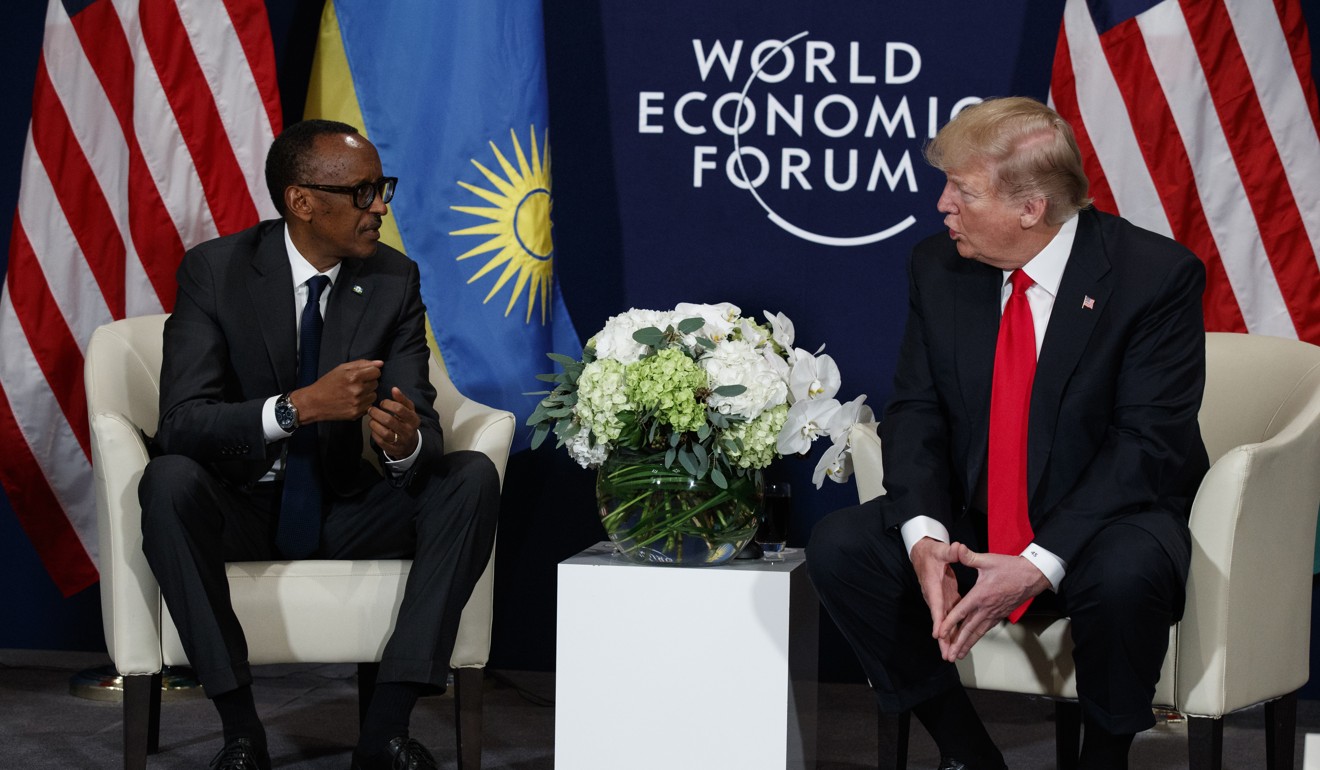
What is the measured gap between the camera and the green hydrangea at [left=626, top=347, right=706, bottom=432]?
2604 mm

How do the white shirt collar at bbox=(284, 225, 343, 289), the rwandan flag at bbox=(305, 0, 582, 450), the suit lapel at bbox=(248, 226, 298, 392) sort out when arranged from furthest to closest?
the rwandan flag at bbox=(305, 0, 582, 450), the white shirt collar at bbox=(284, 225, 343, 289), the suit lapel at bbox=(248, 226, 298, 392)

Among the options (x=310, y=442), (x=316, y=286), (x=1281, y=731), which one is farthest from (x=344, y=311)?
(x=1281, y=731)

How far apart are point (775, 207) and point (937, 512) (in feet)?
5.04

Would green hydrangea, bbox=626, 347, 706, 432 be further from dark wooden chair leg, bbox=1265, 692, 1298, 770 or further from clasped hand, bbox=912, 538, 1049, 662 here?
dark wooden chair leg, bbox=1265, 692, 1298, 770

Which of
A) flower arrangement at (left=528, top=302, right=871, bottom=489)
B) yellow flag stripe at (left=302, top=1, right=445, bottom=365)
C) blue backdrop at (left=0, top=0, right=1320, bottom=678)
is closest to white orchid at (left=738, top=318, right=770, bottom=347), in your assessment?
flower arrangement at (left=528, top=302, right=871, bottom=489)

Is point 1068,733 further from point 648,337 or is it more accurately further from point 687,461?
point 648,337

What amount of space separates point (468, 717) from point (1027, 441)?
1.23 metres

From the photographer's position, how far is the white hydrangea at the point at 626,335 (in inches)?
105

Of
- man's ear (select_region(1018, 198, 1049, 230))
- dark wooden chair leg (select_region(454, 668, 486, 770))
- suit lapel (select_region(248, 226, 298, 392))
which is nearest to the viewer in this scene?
man's ear (select_region(1018, 198, 1049, 230))

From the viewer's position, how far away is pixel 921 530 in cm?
246

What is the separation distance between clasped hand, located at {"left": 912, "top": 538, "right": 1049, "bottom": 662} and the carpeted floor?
0.93m

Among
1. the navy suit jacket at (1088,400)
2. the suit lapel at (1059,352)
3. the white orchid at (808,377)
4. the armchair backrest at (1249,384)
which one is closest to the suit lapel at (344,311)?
the white orchid at (808,377)

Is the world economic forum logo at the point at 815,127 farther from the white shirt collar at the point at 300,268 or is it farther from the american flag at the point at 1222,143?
the white shirt collar at the point at 300,268

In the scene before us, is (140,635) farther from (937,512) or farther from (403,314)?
(937,512)
